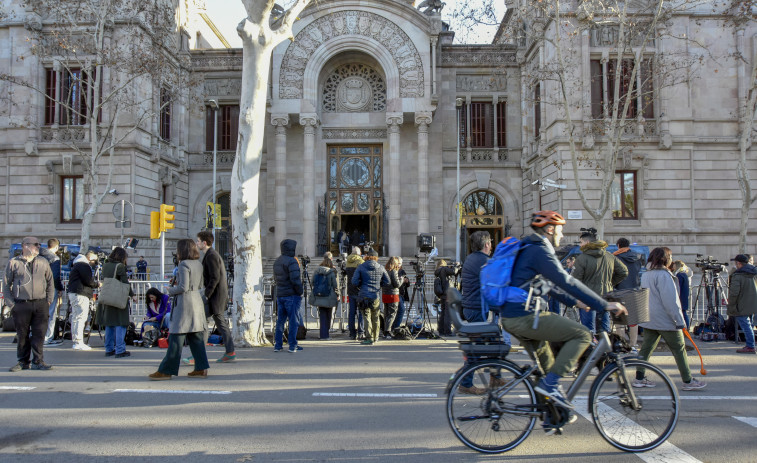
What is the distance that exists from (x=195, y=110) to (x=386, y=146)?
33.4 feet

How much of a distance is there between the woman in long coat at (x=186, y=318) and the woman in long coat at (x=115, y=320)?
230 centimetres

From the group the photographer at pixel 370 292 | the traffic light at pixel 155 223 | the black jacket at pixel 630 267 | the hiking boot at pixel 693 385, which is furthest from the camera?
the traffic light at pixel 155 223

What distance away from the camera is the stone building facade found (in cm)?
2297

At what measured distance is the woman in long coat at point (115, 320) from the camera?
930 cm

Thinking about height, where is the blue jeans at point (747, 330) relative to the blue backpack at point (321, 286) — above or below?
below

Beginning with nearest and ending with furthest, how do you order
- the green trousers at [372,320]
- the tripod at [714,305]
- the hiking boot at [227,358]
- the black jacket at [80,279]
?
the hiking boot at [227,358] < the black jacket at [80,279] < the green trousers at [372,320] < the tripod at [714,305]

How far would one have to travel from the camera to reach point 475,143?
28.6m

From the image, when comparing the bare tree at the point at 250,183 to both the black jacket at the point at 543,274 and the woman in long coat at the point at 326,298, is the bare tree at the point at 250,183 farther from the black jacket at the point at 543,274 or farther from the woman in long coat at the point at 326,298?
the black jacket at the point at 543,274

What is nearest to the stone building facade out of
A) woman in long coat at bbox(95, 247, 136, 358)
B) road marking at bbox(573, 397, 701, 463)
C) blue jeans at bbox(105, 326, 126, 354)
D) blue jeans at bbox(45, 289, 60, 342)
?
blue jeans at bbox(45, 289, 60, 342)

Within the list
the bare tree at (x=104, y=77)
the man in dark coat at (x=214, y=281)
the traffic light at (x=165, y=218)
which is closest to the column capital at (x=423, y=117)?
the bare tree at (x=104, y=77)

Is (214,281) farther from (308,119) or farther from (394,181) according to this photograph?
(308,119)

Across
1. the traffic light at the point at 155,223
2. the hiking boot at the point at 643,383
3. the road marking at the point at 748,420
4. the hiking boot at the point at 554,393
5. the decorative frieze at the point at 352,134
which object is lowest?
the road marking at the point at 748,420

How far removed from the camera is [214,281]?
8.15 m

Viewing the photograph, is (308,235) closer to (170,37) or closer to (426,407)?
(170,37)
